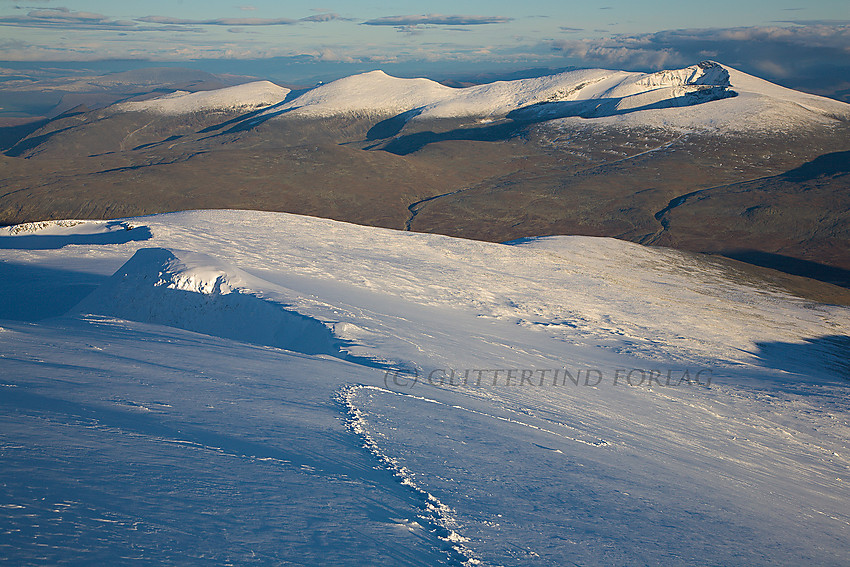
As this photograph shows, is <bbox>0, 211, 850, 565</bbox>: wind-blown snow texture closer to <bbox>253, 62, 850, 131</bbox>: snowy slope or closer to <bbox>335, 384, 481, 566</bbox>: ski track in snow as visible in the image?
<bbox>335, 384, 481, 566</bbox>: ski track in snow

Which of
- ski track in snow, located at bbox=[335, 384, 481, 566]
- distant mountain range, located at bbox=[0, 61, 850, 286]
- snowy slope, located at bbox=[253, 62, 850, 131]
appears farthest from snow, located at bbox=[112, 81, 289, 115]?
ski track in snow, located at bbox=[335, 384, 481, 566]

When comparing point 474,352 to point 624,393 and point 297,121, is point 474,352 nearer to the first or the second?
point 624,393

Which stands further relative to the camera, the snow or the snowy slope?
the snow

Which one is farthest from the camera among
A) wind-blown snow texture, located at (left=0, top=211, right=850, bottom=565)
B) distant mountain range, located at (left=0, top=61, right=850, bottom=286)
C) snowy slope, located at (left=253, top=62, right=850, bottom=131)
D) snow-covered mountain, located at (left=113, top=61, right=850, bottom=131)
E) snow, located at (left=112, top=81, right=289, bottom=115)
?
snow, located at (left=112, top=81, right=289, bottom=115)

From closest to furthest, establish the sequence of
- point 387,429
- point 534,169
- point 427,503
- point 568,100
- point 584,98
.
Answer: point 427,503, point 387,429, point 534,169, point 584,98, point 568,100

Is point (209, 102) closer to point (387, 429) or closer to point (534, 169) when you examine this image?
point (534, 169)

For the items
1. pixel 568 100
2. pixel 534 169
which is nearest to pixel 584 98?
pixel 568 100

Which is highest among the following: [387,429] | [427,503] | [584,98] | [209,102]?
[584,98]
